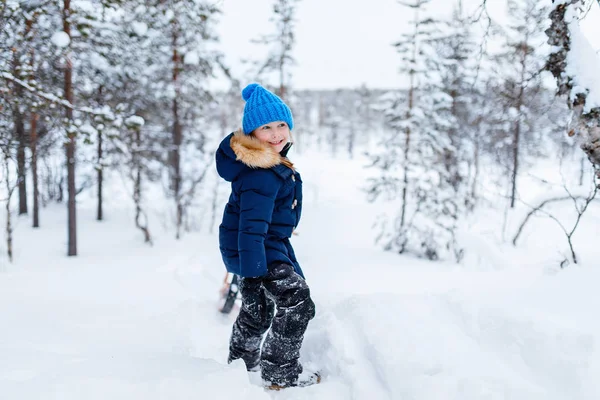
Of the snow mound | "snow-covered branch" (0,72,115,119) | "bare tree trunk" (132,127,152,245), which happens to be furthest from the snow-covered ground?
"bare tree trunk" (132,127,152,245)

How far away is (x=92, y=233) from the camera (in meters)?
16.4

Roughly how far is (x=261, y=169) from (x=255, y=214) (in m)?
0.30

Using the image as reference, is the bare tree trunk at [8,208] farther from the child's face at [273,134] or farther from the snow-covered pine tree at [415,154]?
the snow-covered pine tree at [415,154]

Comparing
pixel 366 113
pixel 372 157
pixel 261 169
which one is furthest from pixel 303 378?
pixel 366 113

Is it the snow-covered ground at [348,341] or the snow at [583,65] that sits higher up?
the snow at [583,65]

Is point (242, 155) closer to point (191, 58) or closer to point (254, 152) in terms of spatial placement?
point (254, 152)

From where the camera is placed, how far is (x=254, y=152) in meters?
2.61

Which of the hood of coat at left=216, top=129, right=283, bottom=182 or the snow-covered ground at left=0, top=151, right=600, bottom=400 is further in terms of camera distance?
the hood of coat at left=216, top=129, right=283, bottom=182

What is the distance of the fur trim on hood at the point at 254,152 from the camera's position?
102 inches

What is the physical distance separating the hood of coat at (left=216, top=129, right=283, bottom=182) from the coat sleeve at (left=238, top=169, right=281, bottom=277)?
7 centimetres

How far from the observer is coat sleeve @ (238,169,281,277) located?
2.49 meters

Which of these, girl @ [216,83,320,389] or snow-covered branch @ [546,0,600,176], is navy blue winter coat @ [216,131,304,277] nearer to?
girl @ [216,83,320,389]

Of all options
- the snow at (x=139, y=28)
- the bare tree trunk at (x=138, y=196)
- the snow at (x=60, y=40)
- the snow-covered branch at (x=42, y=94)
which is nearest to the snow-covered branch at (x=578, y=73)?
the snow-covered branch at (x=42, y=94)

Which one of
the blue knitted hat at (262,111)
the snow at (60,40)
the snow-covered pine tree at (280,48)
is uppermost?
the snow-covered pine tree at (280,48)
